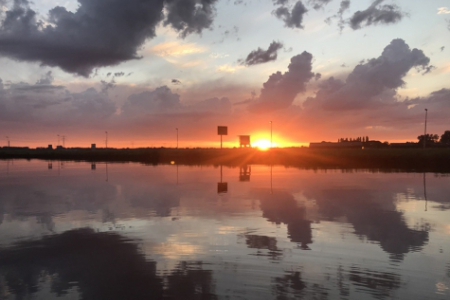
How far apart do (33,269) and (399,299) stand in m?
10.8

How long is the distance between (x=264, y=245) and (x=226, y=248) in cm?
151

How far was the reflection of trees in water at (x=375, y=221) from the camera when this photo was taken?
15266mm

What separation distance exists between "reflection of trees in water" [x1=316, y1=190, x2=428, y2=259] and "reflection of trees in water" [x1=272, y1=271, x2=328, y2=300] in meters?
4.42

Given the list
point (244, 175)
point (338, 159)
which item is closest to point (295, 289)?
point (244, 175)

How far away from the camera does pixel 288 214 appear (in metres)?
21.6

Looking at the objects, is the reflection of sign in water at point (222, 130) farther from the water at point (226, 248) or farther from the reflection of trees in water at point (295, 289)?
the reflection of trees in water at point (295, 289)

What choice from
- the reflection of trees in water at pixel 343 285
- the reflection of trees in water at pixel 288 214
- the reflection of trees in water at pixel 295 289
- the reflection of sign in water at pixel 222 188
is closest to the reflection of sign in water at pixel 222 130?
the reflection of sign in water at pixel 222 188

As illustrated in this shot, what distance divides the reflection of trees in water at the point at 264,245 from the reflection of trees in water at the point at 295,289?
2.00 metres

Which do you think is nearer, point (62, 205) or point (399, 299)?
point (399, 299)

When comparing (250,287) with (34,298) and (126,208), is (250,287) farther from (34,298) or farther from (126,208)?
(126,208)

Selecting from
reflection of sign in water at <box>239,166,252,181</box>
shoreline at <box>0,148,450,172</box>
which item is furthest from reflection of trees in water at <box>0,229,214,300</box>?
shoreline at <box>0,148,450,172</box>

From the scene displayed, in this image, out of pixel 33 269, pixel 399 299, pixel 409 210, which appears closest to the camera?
pixel 399 299

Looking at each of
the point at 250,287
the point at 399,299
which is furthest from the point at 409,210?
the point at 250,287

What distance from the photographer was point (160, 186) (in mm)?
36375
